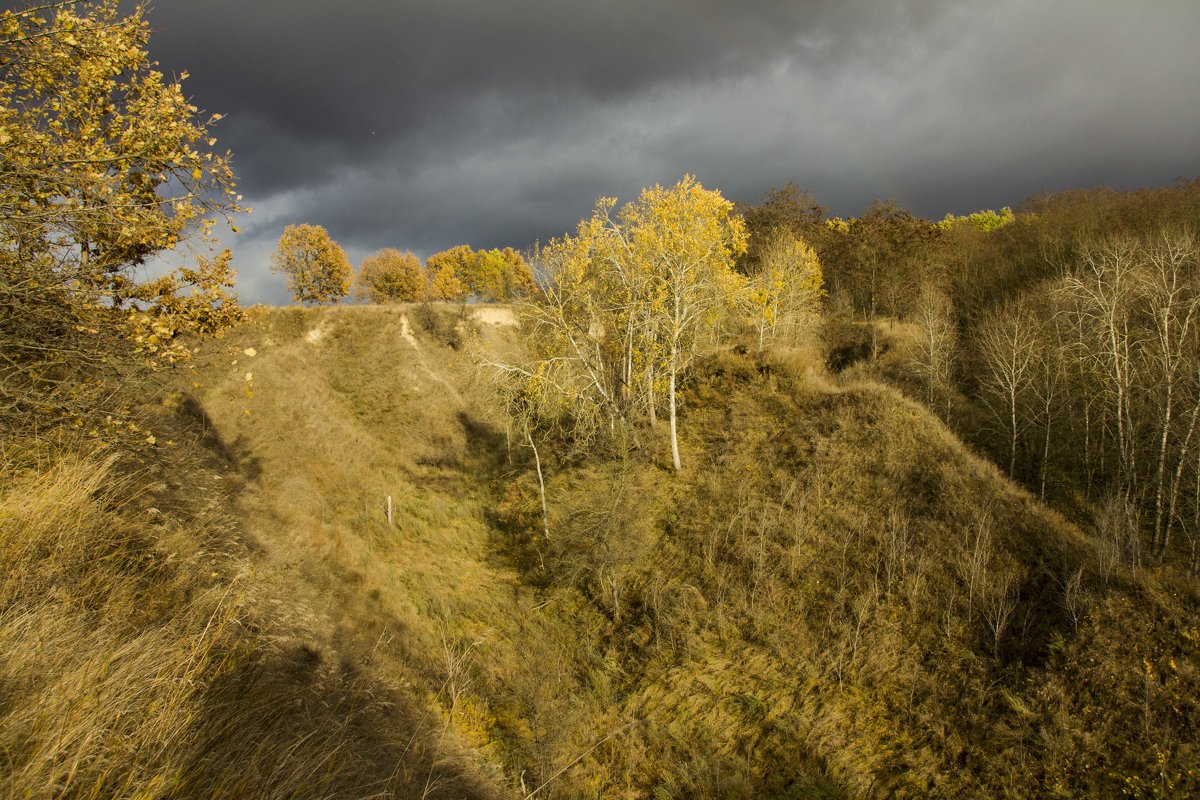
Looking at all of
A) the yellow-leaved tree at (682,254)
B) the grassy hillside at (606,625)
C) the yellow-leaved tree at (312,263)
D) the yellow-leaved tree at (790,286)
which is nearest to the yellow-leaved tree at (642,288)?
the yellow-leaved tree at (682,254)

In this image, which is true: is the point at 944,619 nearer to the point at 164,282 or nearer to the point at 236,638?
the point at 236,638

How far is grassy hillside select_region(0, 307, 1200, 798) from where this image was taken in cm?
441

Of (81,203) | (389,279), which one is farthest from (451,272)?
(81,203)

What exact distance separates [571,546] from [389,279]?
56.3 m

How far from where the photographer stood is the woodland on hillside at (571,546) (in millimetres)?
5066

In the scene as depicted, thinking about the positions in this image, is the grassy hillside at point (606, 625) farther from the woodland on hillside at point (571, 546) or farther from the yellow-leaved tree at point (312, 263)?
the yellow-leaved tree at point (312, 263)

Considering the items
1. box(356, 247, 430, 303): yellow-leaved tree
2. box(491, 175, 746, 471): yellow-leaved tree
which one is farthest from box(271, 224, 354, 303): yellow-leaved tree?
box(491, 175, 746, 471): yellow-leaved tree

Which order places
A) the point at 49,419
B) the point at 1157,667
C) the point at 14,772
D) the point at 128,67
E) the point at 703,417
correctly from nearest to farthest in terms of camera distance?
the point at 14,772
the point at 49,419
the point at 128,67
the point at 1157,667
the point at 703,417

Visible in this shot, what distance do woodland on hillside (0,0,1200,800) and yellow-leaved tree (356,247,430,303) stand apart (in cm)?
3207

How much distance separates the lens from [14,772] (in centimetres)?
268

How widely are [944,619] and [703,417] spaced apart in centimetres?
1228

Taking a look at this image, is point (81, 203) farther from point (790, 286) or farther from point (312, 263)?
→ point (312, 263)

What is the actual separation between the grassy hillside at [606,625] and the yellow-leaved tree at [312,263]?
33.8 meters

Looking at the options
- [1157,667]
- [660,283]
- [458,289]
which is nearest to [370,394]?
[660,283]
